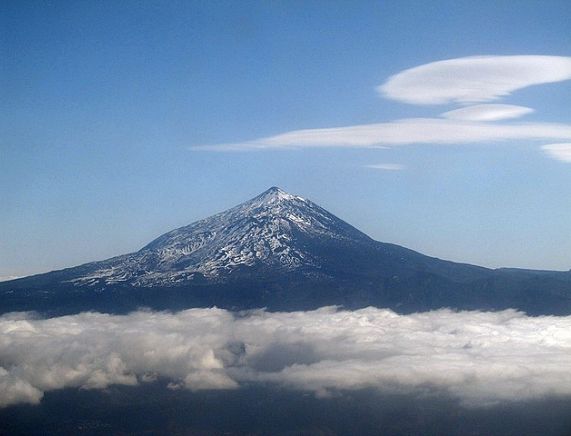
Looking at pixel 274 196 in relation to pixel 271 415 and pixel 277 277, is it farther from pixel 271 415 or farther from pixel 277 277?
pixel 271 415

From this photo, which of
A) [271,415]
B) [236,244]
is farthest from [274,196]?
[271,415]

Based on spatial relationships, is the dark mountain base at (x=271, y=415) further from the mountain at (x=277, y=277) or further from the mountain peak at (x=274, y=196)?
the mountain peak at (x=274, y=196)

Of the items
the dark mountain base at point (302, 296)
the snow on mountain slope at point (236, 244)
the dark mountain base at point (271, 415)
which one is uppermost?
the snow on mountain slope at point (236, 244)

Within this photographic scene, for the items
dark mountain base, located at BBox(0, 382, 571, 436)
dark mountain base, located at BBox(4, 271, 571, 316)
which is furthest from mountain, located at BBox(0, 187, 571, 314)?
dark mountain base, located at BBox(0, 382, 571, 436)

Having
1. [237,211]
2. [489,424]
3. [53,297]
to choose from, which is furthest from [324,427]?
[237,211]

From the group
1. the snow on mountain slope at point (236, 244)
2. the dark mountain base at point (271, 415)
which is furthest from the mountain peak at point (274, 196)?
the dark mountain base at point (271, 415)
